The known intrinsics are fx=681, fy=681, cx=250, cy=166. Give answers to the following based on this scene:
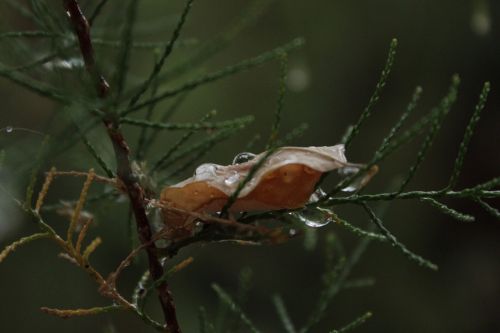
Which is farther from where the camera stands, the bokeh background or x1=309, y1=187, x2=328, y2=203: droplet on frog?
the bokeh background

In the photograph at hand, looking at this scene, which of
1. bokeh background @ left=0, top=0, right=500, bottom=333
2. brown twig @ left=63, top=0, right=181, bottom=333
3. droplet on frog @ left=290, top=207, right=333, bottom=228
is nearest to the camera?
brown twig @ left=63, top=0, right=181, bottom=333

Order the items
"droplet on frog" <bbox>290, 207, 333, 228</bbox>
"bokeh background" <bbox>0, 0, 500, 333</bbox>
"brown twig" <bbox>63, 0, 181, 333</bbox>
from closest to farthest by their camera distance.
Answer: "brown twig" <bbox>63, 0, 181, 333</bbox>, "droplet on frog" <bbox>290, 207, 333, 228</bbox>, "bokeh background" <bbox>0, 0, 500, 333</bbox>

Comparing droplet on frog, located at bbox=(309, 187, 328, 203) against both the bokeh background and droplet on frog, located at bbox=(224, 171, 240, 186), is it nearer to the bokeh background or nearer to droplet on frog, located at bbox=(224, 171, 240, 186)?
droplet on frog, located at bbox=(224, 171, 240, 186)

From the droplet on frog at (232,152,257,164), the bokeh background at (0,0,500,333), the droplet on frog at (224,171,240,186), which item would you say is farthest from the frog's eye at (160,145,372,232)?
the bokeh background at (0,0,500,333)

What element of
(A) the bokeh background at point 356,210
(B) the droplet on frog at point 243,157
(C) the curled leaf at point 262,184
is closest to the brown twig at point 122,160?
(C) the curled leaf at point 262,184

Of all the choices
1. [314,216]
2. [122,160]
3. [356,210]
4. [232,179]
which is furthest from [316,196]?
[356,210]

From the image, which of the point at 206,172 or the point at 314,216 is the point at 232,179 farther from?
the point at 314,216

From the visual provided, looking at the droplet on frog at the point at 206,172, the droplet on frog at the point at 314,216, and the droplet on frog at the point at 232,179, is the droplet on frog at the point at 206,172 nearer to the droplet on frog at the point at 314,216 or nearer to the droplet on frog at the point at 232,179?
the droplet on frog at the point at 232,179
